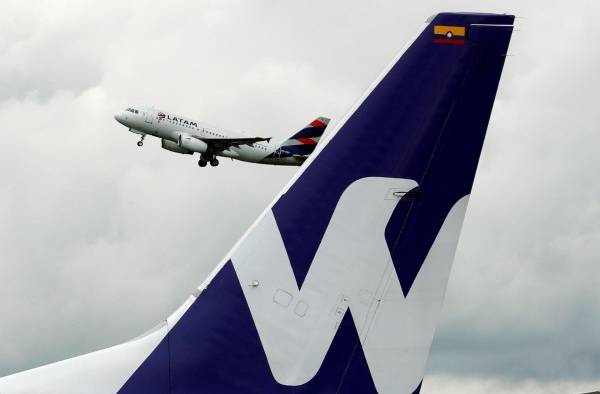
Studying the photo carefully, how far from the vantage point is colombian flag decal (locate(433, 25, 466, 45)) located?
1005 cm

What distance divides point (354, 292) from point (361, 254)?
36cm

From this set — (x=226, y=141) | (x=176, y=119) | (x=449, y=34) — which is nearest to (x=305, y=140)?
(x=226, y=141)

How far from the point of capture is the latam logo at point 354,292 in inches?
385

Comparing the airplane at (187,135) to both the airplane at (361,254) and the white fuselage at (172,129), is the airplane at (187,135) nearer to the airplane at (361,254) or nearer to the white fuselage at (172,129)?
the white fuselage at (172,129)

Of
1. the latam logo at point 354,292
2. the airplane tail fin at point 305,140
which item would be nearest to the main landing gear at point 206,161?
the airplane tail fin at point 305,140

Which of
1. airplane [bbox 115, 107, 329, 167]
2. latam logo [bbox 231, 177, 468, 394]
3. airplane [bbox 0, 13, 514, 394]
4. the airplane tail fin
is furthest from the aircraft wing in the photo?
latam logo [bbox 231, 177, 468, 394]

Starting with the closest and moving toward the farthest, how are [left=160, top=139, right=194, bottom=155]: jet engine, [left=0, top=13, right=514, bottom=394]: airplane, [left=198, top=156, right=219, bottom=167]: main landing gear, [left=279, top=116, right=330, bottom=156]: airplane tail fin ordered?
[left=0, top=13, right=514, bottom=394]: airplane → [left=160, top=139, right=194, bottom=155]: jet engine → [left=198, top=156, right=219, bottom=167]: main landing gear → [left=279, top=116, right=330, bottom=156]: airplane tail fin

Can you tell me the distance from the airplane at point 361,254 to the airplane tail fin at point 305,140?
97.9 m

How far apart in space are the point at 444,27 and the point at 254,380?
149 inches

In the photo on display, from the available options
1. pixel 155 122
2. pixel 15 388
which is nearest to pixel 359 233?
pixel 15 388

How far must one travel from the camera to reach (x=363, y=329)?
988 cm

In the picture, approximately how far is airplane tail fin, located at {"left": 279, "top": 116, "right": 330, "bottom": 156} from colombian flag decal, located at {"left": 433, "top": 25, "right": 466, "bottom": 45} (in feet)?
321

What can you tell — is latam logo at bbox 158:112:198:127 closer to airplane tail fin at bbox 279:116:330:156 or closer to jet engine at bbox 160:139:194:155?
jet engine at bbox 160:139:194:155

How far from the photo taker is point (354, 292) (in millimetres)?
9945
